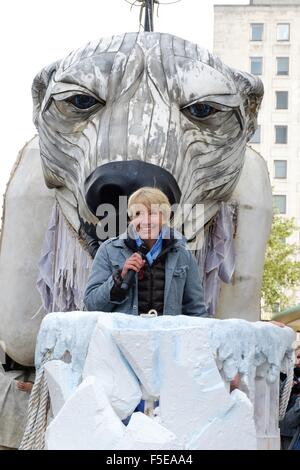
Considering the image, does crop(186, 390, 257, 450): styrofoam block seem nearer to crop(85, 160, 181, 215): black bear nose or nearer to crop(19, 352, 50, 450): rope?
crop(19, 352, 50, 450): rope

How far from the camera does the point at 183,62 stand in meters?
4.92

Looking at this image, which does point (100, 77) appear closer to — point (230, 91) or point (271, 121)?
point (230, 91)

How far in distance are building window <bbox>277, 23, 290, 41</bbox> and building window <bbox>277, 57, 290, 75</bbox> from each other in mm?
857

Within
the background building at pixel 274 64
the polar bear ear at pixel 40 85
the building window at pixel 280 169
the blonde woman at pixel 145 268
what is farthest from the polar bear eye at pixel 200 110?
the building window at pixel 280 169

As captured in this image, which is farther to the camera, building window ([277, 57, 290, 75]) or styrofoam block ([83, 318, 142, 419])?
building window ([277, 57, 290, 75])

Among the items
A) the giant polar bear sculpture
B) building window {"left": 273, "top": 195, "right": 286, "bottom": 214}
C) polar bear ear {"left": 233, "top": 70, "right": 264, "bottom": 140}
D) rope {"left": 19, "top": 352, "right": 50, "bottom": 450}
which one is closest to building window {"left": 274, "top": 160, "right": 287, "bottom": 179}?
building window {"left": 273, "top": 195, "right": 286, "bottom": 214}

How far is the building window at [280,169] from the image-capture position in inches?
1662

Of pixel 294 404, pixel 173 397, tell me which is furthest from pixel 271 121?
pixel 173 397

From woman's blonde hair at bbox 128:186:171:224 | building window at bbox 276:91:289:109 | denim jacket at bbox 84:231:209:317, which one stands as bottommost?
denim jacket at bbox 84:231:209:317

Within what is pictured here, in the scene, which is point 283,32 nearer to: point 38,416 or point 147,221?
point 147,221

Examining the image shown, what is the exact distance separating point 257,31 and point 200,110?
4038cm

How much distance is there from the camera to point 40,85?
205 inches

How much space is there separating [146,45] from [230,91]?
1.52ft

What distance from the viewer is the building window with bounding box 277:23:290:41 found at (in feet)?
143
